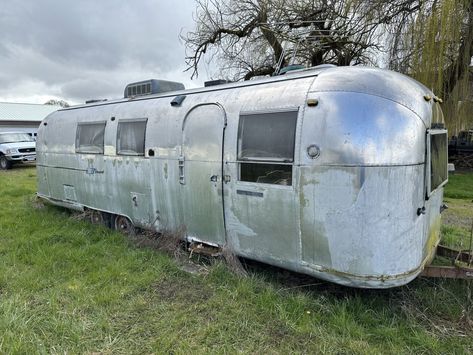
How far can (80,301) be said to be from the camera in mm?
4008

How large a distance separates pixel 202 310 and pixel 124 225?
3.19 metres

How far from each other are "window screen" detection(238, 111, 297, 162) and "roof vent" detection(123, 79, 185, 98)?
104 inches

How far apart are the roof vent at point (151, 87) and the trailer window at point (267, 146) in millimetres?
2632

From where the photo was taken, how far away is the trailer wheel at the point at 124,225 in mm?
6227

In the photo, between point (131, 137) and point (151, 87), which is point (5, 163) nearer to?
point (151, 87)

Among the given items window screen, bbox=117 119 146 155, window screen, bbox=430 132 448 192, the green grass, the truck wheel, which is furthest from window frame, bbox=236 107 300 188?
the truck wheel

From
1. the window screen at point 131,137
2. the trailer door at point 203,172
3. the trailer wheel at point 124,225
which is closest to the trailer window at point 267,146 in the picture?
the trailer door at point 203,172

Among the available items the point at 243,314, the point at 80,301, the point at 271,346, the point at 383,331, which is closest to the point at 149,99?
the point at 80,301

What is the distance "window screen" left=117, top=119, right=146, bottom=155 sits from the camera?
5777 mm

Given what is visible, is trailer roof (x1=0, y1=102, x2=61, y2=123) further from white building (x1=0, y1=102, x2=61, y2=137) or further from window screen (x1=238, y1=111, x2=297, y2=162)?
window screen (x1=238, y1=111, x2=297, y2=162)

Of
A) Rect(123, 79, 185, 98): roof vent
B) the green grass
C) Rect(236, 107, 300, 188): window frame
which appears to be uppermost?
Rect(123, 79, 185, 98): roof vent

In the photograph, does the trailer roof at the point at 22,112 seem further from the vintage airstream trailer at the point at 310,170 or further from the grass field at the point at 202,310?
the vintage airstream trailer at the point at 310,170

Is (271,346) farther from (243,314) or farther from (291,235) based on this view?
(291,235)

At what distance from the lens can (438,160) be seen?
4242mm
